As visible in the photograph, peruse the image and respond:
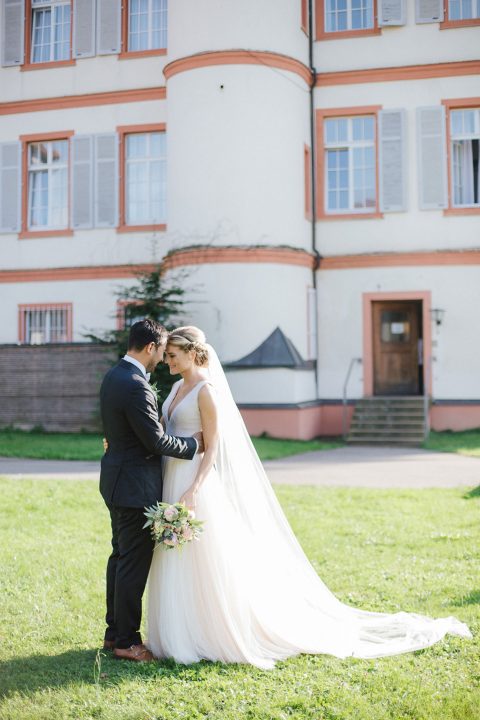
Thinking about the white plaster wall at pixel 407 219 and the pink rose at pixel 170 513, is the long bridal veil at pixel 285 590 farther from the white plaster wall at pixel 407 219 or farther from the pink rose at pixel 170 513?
the white plaster wall at pixel 407 219

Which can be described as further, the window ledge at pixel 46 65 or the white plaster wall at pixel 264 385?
the window ledge at pixel 46 65

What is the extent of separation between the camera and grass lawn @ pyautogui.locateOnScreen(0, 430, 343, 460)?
1380 centimetres

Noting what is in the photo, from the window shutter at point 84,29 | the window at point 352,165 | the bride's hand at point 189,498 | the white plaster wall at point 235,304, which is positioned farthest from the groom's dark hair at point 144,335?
the window shutter at point 84,29

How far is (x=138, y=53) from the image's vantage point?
19.6m

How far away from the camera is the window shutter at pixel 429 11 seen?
1862cm

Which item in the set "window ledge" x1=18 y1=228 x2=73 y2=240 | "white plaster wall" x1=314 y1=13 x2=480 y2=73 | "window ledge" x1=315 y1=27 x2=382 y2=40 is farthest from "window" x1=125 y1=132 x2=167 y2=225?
"window ledge" x1=315 y1=27 x2=382 y2=40

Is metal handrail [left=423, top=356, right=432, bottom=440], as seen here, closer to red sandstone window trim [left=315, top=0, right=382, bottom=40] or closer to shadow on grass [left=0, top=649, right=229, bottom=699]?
red sandstone window trim [left=315, top=0, right=382, bottom=40]

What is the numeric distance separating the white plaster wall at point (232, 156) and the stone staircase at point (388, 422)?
12.4 ft

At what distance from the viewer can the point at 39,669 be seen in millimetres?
4703

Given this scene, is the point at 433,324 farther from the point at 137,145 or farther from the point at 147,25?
the point at 147,25

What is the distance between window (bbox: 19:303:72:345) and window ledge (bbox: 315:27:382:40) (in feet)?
27.0

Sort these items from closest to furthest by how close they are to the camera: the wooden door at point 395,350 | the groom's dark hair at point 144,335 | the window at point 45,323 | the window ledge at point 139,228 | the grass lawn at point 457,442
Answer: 1. the groom's dark hair at point 144,335
2. the grass lawn at point 457,442
3. the wooden door at point 395,350
4. the window ledge at point 139,228
5. the window at point 45,323

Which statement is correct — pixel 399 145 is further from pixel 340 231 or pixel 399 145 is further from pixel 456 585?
pixel 456 585

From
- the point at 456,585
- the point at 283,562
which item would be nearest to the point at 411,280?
the point at 456,585
